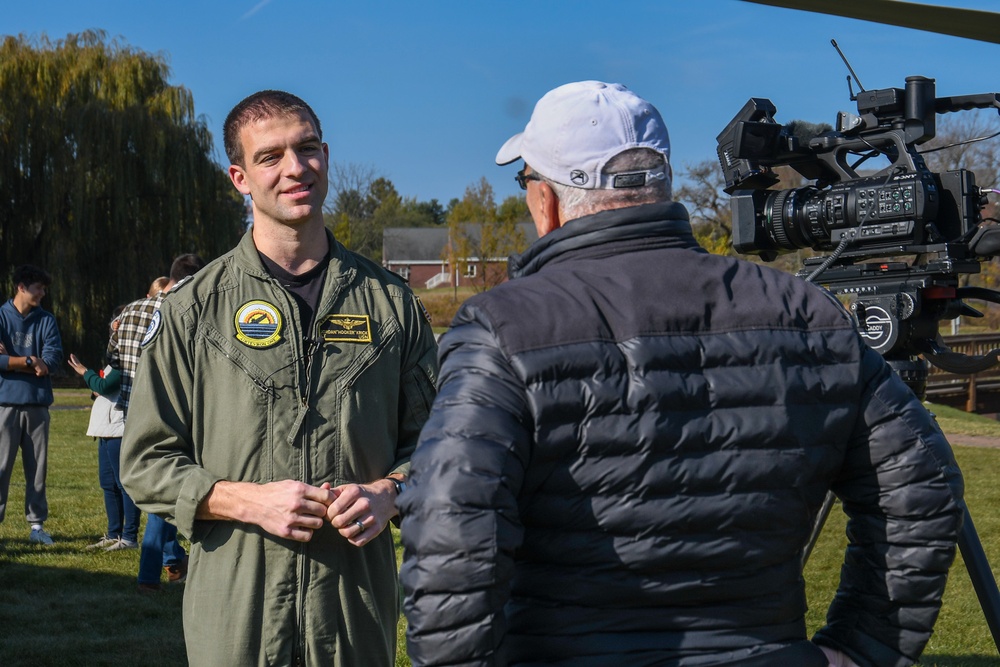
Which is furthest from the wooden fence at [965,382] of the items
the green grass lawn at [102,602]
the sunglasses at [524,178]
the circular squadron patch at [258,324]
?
the sunglasses at [524,178]

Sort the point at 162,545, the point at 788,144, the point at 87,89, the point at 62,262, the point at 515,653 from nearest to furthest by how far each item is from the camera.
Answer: the point at 515,653
the point at 788,144
the point at 162,545
the point at 62,262
the point at 87,89

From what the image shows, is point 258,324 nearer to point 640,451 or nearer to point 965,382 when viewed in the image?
point 640,451

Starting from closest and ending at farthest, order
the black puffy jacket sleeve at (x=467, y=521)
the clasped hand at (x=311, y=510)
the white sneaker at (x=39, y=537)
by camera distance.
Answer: the black puffy jacket sleeve at (x=467, y=521)
the clasped hand at (x=311, y=510)
the white sneaker at (x=39, y=537)

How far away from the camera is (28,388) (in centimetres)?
798

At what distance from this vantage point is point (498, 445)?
1536 millimetres

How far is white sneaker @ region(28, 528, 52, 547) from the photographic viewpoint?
314 inches

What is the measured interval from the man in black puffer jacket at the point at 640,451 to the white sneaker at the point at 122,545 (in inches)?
270

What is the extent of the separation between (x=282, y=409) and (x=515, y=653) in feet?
3.36

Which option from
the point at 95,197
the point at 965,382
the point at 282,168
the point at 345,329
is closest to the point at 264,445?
the point at 345,329

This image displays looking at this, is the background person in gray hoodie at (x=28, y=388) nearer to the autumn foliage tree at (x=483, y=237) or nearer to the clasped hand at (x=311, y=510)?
the clasped hand at (x=311, y=510)

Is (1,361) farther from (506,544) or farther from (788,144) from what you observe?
(506,544)

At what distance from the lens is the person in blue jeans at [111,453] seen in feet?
23.4

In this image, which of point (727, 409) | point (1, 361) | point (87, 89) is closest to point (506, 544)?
point (727, 409)

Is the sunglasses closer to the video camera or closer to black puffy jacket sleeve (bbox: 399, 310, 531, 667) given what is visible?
black puffy jacket sleeve (bbox: 399, 310, 531, 667)
